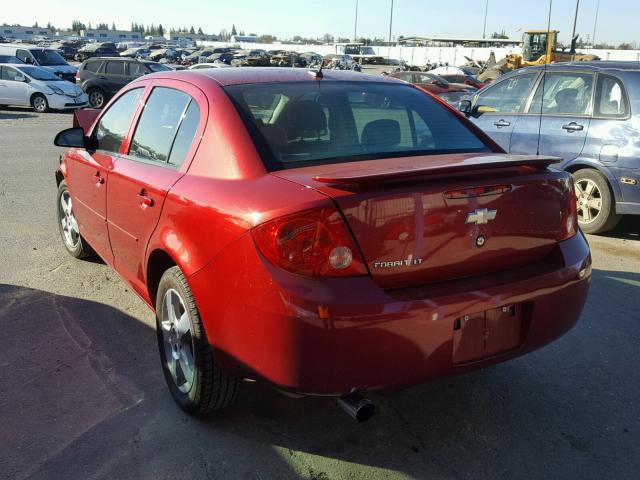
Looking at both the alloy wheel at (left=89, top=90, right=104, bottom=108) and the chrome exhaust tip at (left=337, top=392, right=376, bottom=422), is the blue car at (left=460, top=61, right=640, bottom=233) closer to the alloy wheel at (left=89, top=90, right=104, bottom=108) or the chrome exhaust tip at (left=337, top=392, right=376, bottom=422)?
the chrome exhaust tip at (left=337, top=392, right=376, bottom=422)

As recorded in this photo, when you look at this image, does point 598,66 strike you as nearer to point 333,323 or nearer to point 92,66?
point 333,323

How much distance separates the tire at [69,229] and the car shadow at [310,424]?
145 cm

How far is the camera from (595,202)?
6.64m

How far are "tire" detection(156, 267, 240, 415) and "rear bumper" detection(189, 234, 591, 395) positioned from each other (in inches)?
6.5

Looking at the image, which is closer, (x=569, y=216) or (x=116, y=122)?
(x=569, y=216)

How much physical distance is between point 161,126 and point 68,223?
2367 millimetres

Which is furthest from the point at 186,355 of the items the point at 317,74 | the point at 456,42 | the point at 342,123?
the point at 456,42

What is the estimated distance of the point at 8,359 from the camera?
3.74 metres

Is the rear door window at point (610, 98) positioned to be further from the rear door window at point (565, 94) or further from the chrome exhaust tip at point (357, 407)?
the chrome exhaust tip at point (357, 407)

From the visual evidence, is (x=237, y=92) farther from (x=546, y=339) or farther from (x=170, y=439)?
(x=546, y=339)

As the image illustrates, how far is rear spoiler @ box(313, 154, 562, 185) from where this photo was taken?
2521mm

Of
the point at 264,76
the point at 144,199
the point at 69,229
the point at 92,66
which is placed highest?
the point at 264,76

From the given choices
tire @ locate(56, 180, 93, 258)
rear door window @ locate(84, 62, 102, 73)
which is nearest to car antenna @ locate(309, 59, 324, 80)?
tire @ locate(56, 180, 93, 258)

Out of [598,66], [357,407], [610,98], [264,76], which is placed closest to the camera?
[357,407]
